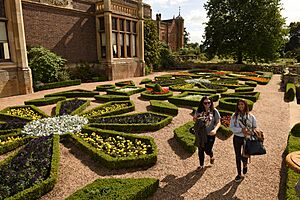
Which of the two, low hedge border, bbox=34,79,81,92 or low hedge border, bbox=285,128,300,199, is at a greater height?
low hedge border, bbox=34,79,81,92

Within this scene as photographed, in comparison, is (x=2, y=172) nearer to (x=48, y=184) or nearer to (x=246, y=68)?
(x=48, y=184)

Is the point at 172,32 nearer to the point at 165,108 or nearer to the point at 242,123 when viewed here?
the point at 165,108

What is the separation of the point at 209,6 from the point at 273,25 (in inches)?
379

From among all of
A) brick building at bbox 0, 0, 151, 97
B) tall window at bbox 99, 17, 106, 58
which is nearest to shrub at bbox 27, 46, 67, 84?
brick building at bbox 0, 0, 151, 97

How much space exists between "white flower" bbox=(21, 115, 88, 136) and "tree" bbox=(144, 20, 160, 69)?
2161cm

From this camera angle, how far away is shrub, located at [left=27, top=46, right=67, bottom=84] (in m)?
18.1

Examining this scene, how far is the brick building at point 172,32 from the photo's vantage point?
44.6 metres

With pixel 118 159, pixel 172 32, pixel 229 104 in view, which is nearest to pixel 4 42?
pixel 118 159

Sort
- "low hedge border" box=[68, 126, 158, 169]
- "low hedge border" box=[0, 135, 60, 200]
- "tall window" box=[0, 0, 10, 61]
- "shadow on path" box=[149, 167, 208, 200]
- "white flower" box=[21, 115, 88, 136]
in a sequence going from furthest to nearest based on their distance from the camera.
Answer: "tall window" box=[0, 0, 10, 61] → "white flower" box=[21, 115, 88, 136] → "low hedge border" box=[68, 126, 158, 169] → "shadow on path" box=[149, 167, 208, 200] → "low hedge border" box=[0, 135, 60, 200]

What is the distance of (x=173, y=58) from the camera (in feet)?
123

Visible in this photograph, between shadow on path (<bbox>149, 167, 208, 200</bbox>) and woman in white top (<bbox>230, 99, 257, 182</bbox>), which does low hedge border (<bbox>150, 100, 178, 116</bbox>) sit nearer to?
shadow on path (<bbox>149, 167, 208, 200</bbox>)

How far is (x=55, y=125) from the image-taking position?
8.52 meters

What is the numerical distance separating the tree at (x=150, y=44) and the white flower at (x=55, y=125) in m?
21.6

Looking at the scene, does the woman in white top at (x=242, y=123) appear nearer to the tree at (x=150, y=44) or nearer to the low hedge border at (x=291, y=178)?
the low hedge border at (x=291, y=178)
